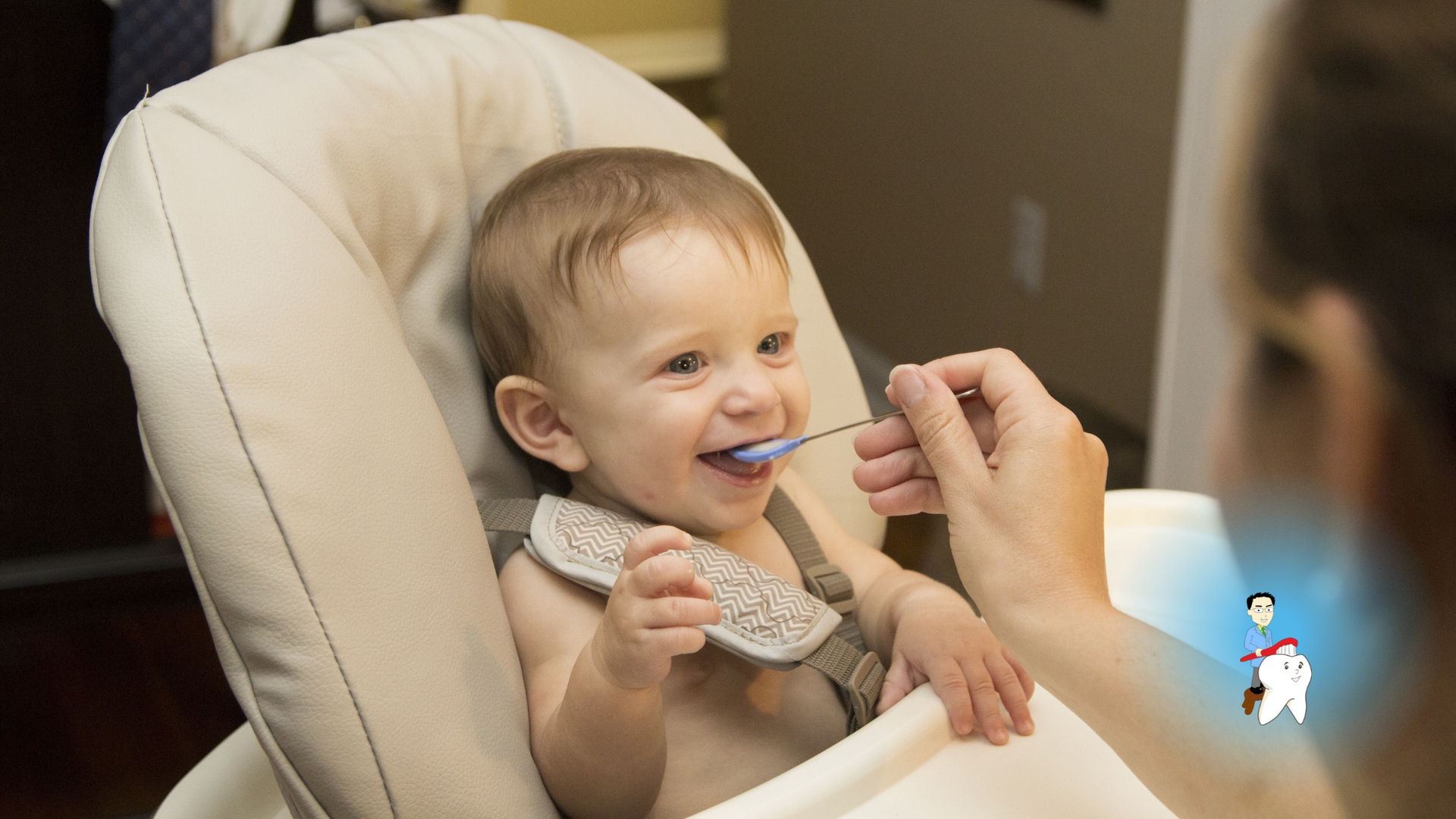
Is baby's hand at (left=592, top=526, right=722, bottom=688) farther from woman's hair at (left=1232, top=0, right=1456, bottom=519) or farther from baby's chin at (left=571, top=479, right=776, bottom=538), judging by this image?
woman's hair at (left=1232, top=0, right=1456, bottom=519)

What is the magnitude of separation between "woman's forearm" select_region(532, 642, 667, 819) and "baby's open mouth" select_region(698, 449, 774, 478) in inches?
7.3

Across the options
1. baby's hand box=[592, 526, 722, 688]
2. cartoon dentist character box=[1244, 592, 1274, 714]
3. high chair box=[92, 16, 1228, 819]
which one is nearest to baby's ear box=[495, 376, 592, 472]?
high chair box=[92, 16, 1228, 819]

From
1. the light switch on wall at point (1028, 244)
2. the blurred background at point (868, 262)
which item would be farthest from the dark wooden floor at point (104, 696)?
the light switch on wall at point (1028, 244)

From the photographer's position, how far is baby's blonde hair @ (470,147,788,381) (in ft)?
2.68

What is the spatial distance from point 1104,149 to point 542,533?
1.47m

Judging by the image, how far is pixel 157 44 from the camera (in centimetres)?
155

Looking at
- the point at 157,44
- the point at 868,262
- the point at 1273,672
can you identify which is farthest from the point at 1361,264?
the point at 868,262

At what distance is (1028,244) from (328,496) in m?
1.77

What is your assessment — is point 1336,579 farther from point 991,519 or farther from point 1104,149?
point 1104,149

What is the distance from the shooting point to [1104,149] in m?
1.99

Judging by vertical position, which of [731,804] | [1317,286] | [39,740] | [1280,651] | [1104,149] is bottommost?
[39,740]

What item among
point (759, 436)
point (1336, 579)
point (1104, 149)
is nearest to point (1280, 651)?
point (1336, 579)

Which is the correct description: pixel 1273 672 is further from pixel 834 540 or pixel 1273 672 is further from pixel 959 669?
pixel 834 540

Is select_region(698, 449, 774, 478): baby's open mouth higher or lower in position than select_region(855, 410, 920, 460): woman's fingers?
lower
